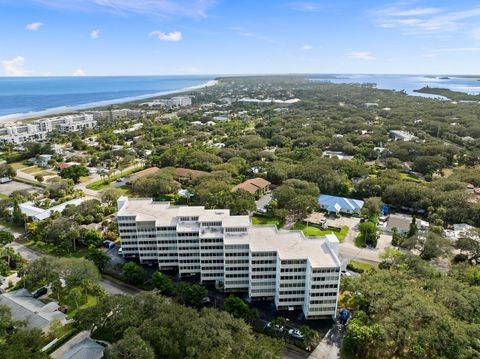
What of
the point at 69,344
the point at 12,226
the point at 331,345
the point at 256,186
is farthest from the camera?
the point at 256,186

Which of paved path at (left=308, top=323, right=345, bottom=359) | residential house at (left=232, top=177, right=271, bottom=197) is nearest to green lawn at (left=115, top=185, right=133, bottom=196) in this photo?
residential house at (left=232, top=177, right=271, bottom=197)

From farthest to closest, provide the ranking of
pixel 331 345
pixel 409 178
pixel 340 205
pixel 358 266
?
pixel 409 178, pixel 340 205, pixel 358 266, pixel 331 345

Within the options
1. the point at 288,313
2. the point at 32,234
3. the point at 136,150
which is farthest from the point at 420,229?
the point at 136,150

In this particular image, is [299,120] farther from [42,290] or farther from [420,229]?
[42,290]

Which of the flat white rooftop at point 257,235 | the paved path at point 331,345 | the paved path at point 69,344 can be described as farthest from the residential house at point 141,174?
the paved path at point 331,345

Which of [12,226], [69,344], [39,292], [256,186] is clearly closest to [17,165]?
[12,226]

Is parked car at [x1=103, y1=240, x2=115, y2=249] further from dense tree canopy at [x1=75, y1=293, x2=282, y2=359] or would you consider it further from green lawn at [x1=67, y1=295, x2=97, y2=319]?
dense tree canopy at [x1=75, y1=293, x2=282, y2=359]

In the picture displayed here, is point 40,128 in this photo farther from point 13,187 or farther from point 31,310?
point 31,310
